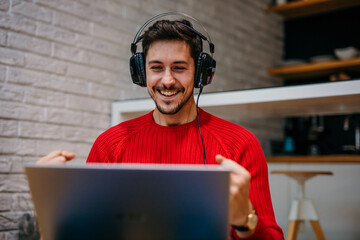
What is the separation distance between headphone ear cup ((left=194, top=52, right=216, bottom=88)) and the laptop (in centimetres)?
60

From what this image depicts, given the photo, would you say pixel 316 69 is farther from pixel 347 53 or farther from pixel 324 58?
pixel 347 53

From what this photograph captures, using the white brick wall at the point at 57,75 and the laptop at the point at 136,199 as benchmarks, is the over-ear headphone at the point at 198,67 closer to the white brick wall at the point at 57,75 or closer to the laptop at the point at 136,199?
the laptop at the point at 136,199

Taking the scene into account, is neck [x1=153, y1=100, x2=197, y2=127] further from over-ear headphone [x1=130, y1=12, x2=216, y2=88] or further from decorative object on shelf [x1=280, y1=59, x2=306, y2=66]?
decorative object on shelf [x1=280, y1=59, x2=306, y2=66]

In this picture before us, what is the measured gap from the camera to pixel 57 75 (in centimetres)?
218

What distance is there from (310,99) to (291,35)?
2.58m

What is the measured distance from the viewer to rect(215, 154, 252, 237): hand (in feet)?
2.35

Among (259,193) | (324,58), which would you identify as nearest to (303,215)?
(324,58)

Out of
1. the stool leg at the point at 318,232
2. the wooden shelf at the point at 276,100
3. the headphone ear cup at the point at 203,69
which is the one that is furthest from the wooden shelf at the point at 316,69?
the headphone ear cup at the point at 203,69

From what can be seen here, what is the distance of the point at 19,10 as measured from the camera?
1.99 meters

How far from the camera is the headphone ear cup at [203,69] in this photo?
46.9 inches

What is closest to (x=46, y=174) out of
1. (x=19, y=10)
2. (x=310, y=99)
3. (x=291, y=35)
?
(x=310, y=99)

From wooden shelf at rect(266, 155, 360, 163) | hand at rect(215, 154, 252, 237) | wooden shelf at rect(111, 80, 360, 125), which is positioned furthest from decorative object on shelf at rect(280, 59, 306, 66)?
hand at rect(215, 154, 252, 237)

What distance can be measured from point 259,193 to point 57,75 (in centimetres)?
147

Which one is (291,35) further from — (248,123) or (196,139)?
(196,139)
